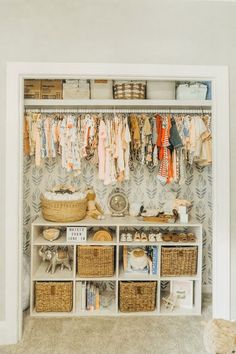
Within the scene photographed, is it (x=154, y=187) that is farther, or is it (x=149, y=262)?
(x=154, y=187)

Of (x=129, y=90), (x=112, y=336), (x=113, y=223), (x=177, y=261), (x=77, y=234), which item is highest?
(x=129, y=90)

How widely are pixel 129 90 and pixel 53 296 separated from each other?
197 centimetres

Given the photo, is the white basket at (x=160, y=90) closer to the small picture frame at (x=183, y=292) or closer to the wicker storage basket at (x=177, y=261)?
the wicker storage basket at (x=177, y=261)

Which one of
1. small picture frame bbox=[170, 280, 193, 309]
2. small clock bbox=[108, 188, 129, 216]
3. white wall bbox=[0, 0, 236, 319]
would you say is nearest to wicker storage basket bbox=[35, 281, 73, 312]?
white wall bbox=[0, 0, 236, 319]

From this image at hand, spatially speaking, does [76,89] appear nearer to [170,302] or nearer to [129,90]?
[129,90]

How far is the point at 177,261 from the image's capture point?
2920mm

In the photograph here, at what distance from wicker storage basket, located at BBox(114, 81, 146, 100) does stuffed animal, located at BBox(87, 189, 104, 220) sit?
99 centimetres

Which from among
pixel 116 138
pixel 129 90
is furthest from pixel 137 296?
pixel 129 90

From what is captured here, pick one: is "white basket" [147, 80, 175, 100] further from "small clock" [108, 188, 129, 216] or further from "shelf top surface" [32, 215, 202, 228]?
"shelf top surface" [32, 215, 202, 228]

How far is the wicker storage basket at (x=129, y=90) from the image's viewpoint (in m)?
2.82

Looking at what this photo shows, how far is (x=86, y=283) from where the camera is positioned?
296 centimetres

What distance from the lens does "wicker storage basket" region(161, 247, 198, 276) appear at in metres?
2.92
